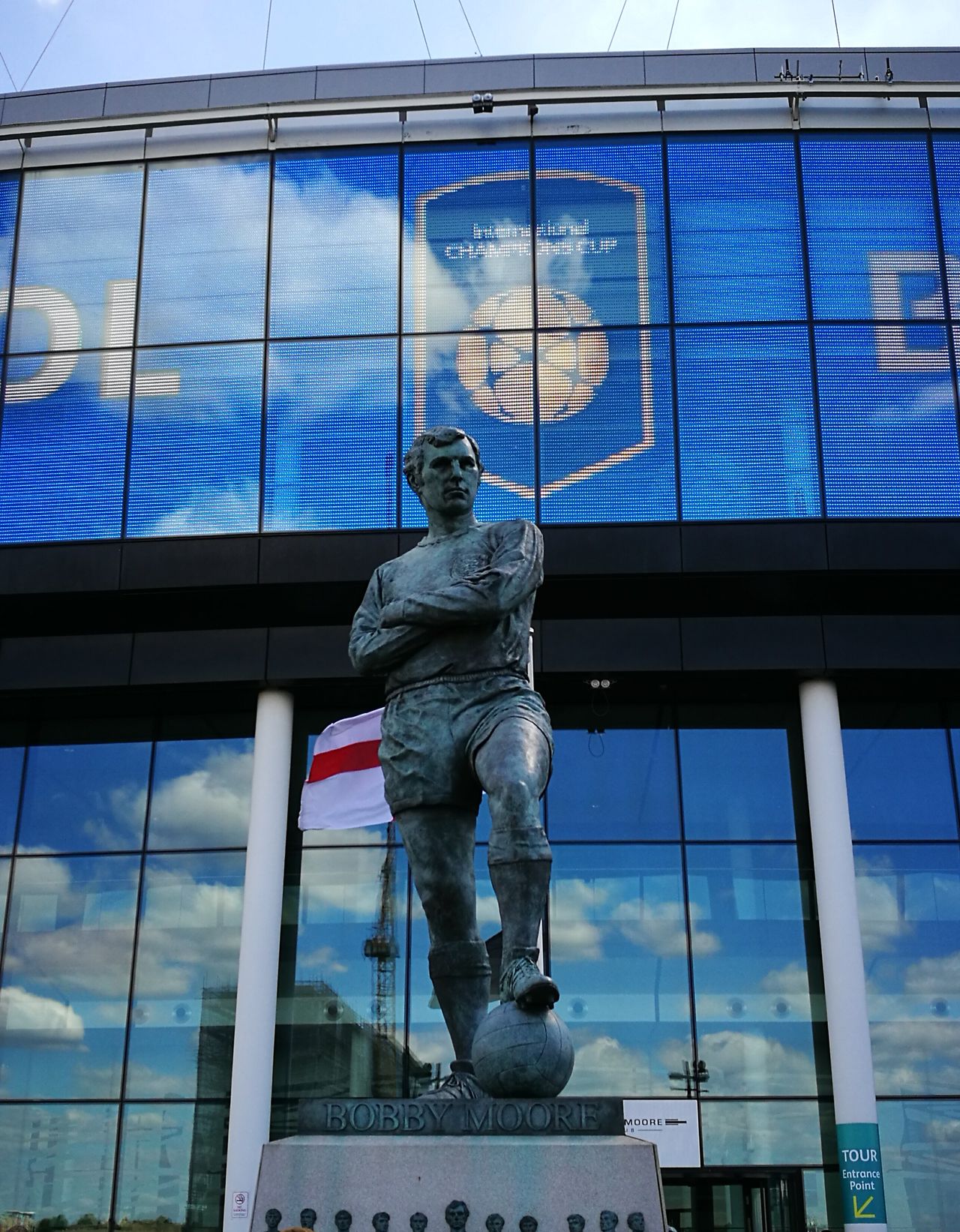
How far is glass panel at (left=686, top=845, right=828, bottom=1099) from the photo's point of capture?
18250 mm

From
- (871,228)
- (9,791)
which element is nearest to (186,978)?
(9,791)

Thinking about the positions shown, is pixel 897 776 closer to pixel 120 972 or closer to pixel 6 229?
pixel 120 972

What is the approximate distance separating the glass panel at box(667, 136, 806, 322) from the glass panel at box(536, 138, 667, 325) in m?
0.32

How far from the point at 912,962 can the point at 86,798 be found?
40.1 ft

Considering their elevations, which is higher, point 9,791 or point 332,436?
point 332,436

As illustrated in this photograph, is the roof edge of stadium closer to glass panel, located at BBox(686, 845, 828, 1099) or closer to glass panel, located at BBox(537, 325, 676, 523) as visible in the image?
glass panel, located at BBox(537, 325, 676, 523)

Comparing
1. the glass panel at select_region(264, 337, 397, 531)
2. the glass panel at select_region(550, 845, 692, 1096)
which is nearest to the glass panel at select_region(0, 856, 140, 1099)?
the glass panel at select_region(264, 337, 397, 531)

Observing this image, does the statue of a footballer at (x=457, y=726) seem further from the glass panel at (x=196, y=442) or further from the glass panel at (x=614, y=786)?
the glass panel at (x=614, y=786)

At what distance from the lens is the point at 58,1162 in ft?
60.6

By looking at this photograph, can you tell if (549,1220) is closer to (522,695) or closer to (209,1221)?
(522,695)

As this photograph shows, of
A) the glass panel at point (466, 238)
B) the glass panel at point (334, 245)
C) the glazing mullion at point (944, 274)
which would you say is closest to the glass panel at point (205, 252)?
the glass panel at point (334, 245)

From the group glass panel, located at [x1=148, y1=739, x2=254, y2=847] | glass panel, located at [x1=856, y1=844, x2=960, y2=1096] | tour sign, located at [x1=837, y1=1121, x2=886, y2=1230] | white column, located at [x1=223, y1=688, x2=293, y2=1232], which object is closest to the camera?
tour sign, located at [x1=837, y1=1121, x2=886, y2=1230]

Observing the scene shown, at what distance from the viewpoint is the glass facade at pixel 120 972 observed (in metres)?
18.4

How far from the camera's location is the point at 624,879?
1911cm
